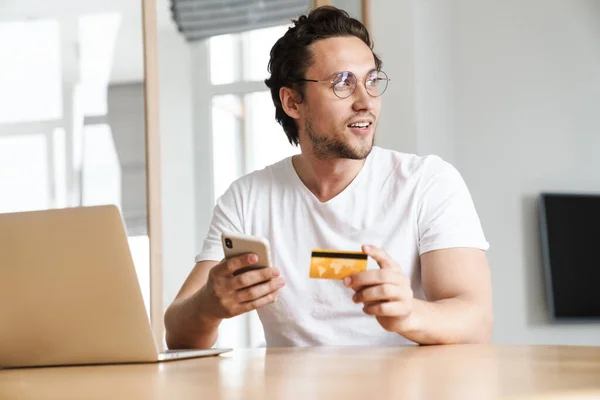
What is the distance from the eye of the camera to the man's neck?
222cm

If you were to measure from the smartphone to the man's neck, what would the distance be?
0.61m

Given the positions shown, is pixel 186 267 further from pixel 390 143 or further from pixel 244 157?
pixel 390 143

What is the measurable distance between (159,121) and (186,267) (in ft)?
2.37

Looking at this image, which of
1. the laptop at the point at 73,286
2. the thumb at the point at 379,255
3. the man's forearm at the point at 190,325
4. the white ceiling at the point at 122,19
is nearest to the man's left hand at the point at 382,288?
the thumb at the point at 379,255

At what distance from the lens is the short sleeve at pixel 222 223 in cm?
220

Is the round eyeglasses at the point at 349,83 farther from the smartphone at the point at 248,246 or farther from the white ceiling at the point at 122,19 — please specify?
the white ceiling at the point at 122,19

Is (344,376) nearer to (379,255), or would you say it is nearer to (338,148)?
(379,255)

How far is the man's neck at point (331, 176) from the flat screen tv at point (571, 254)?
8.25ft

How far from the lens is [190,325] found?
201cm

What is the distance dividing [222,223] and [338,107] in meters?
0.46

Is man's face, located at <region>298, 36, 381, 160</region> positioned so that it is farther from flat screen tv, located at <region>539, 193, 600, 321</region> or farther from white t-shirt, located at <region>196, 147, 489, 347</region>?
flat screen tv, located at <region>539, 193, 600, 321</region>

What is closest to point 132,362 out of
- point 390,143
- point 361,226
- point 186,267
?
point 361,226

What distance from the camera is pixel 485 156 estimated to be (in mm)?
4652

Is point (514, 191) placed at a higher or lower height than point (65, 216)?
higher
